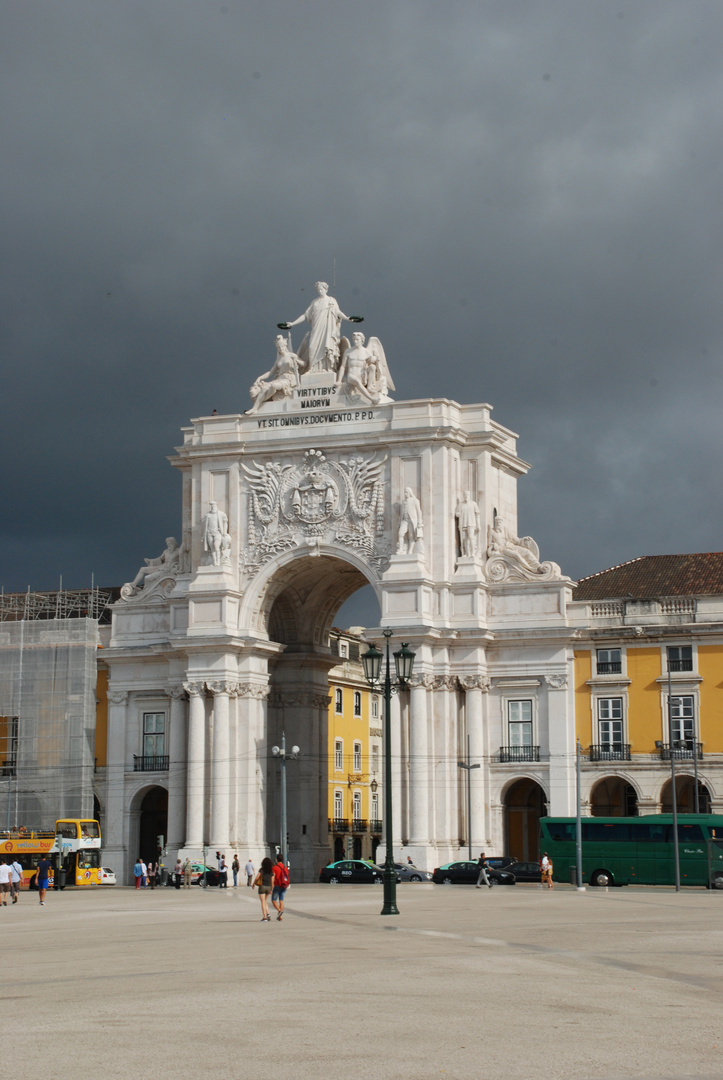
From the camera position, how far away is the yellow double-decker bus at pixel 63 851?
208 feet

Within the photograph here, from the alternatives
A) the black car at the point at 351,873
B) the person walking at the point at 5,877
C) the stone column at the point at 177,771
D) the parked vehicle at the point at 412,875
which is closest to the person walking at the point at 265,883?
the person walking at the point at 5,877

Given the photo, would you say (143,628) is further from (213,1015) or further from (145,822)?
(213,1015)

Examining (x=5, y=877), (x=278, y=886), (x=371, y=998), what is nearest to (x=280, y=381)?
(x=5, y=877)

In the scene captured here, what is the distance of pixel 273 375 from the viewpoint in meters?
65.8

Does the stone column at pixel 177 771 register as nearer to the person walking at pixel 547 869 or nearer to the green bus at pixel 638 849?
the green bus at pixel 638 849

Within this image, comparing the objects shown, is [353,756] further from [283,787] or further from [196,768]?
[283,787]

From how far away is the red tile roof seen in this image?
217 ft

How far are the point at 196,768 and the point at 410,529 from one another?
489 inches

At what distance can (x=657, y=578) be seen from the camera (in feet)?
223

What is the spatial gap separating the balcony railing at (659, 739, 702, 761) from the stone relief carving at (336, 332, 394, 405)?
56.6 feet

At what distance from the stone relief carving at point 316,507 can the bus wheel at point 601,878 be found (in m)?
14.0

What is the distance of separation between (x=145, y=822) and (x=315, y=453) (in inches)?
695

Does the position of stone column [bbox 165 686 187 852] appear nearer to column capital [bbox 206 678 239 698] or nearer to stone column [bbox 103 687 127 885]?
column capital [bbox 206 678 239 698]

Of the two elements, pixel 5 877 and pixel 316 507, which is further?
pixel 316 507
